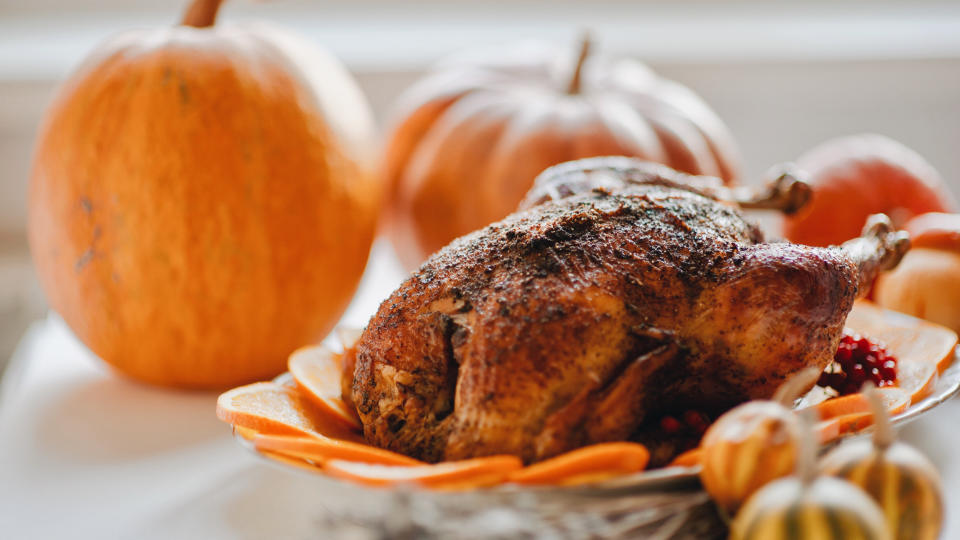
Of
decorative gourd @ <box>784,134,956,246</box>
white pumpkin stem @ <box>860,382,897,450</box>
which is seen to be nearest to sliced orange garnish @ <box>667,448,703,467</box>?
white pumpkin stem @ <box>860,382,897,450</box>

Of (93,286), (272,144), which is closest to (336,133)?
(272,144)

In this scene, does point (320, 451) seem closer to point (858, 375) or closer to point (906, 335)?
point (858, 375)

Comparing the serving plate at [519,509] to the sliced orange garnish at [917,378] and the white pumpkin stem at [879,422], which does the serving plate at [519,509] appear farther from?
the sliced orange garnish at [917,378]

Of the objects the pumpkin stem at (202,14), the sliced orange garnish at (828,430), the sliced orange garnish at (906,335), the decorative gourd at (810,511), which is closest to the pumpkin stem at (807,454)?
the decorative gourd at (810,511)

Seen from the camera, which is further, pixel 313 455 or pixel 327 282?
pixel 327 282

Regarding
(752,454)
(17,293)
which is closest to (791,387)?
(752,454)

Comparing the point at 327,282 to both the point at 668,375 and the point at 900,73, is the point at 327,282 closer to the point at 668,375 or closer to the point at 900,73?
the point at 668,375
